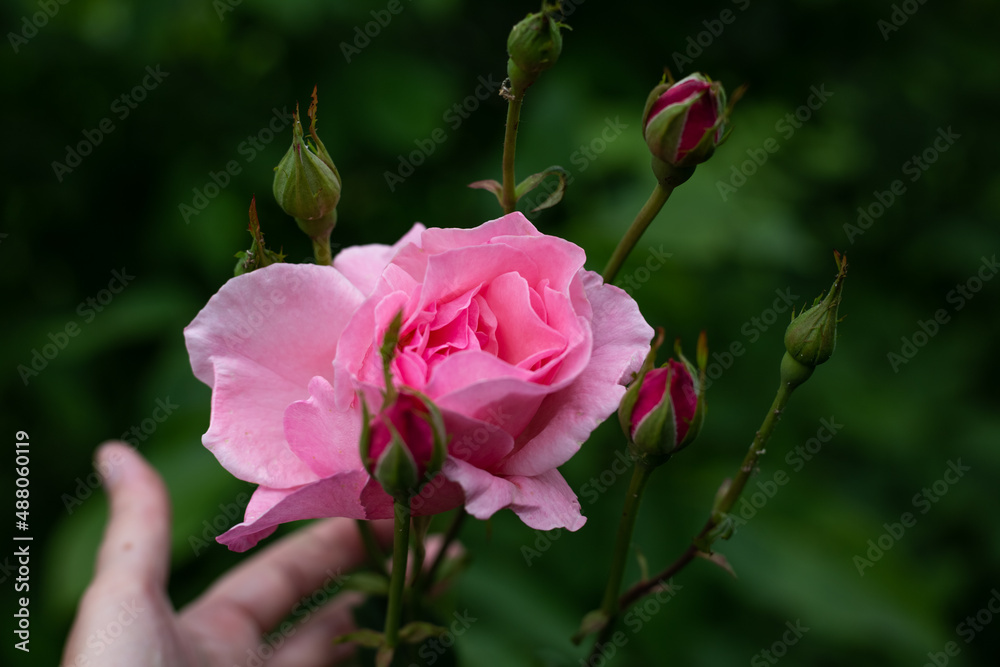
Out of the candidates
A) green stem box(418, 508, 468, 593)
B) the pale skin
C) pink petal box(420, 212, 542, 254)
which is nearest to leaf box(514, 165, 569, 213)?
pink petal box(420, 212, 542, 254)

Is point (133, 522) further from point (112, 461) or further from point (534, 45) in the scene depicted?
point (534, 45)

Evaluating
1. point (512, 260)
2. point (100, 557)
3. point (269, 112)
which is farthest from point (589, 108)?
point (100, 557)

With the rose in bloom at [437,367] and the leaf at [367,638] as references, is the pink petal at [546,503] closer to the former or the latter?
the rose in bloom at [437,367]

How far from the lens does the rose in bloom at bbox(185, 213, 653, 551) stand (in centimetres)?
63

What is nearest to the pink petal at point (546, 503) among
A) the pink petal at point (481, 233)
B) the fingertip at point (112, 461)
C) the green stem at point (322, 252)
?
the pink petal at point (481, 233)

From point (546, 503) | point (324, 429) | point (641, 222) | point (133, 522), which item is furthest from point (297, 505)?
point (133, 522)

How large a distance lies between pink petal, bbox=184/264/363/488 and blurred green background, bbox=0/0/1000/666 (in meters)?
0.62

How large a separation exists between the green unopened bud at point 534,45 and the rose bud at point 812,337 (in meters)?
0.34

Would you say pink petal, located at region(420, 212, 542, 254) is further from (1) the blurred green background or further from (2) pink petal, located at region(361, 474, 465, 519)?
(1) the blurred green background

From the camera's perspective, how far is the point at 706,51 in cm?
187

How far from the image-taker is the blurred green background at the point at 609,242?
4.65 ft

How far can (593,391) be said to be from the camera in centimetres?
66

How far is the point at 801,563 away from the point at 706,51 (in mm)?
1147

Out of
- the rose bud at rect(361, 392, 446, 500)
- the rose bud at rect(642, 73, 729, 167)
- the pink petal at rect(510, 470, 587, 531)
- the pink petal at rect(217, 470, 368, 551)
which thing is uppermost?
the rose bud at rect(642, 73, 729, 167)
